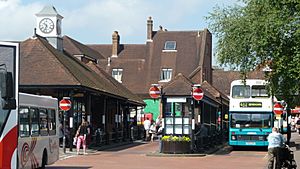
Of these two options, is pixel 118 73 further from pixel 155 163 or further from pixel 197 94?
pixel 155 163

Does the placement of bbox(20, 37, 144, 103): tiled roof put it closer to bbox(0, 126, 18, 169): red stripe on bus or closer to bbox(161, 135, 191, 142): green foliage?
bbox(161, 135, 191, 142): green foliage

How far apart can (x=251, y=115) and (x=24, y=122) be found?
20187 mm

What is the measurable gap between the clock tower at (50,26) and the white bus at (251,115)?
47.1 ft

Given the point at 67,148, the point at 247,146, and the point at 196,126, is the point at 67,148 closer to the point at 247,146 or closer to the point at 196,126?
the point at 196,126

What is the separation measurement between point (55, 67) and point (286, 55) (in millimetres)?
15461

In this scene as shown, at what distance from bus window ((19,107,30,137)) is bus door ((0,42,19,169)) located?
232 inches

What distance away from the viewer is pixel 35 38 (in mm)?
38719

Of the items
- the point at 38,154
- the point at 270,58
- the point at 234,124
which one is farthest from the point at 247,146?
the point at 38,154

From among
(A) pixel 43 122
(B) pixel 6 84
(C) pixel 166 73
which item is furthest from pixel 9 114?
(C) pixel 166 73

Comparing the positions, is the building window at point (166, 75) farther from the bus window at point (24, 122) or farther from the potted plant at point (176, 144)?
the bus window at point (24, 122)

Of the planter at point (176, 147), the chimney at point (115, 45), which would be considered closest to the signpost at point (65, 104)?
the planter at point (176, 147)

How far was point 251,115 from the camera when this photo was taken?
37.0 m

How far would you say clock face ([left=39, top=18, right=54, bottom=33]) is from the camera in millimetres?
46062

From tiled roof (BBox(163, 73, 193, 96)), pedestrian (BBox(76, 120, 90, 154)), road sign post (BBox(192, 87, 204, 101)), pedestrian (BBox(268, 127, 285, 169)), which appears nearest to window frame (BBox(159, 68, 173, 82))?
tiled roof (BBox(163, 73, 193, 96))
